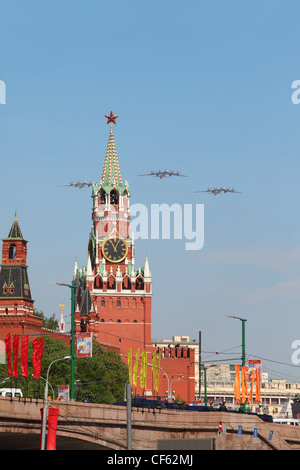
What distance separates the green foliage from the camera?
135 m

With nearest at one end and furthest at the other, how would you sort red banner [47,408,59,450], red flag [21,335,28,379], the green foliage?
red banner [47,408,59,450], red flag [21,335,28,379], the green foliage

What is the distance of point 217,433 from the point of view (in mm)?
77125

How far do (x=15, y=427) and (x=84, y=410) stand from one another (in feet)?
16.5

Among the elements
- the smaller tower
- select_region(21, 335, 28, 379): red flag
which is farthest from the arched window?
select_region(21, 335, 28, 379): red flag

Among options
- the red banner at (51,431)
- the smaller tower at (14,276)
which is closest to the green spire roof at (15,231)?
the smaller tower at (14,276)

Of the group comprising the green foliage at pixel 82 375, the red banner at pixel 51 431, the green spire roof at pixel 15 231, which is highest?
the green spire roof at pixel 15 231

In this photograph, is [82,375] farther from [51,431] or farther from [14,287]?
[51,431]

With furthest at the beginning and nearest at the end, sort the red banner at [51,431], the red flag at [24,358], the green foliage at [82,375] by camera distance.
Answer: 1. the green foliage at [82,375]
2. the red flag at [24,358]
3. the red banner at [51,431]

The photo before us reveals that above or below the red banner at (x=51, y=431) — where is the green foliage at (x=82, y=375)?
above

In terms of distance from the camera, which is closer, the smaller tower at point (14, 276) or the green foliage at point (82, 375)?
the green foliage at point (82, 375)

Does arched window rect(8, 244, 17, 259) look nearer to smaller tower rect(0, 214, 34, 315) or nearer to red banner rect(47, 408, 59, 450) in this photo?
smaller tower rect(0, 214, 34, 315)

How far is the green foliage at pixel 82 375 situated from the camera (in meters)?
135

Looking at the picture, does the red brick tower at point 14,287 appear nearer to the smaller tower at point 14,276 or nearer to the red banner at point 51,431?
the smaller tower at point 14,276
